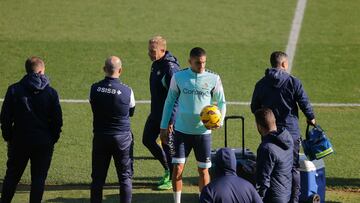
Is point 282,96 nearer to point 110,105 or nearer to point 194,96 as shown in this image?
point 194,96

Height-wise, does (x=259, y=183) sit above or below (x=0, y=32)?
below

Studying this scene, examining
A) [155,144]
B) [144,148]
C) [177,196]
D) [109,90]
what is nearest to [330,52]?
[144,148]

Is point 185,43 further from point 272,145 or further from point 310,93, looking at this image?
point 272,145

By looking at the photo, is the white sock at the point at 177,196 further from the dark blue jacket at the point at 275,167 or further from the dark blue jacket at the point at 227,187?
the dark blue jacket at the point at 227,187

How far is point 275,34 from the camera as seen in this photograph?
2009cm

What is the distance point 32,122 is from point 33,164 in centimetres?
55

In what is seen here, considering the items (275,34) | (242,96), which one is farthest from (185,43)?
(242,96)

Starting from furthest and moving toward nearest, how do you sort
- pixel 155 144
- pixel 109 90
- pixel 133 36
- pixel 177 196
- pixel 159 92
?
pixel 133 36, pixel 155 144, pixel 159 92, pixel 177 196, pixel 109 90

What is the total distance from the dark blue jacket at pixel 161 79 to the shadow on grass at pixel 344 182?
2.71 meters

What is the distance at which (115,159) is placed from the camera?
10.3 m

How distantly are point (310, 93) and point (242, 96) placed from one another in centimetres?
140

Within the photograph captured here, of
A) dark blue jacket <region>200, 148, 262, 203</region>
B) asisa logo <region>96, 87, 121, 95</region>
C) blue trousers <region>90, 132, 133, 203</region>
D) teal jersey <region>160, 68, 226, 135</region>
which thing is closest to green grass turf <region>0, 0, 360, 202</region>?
blue trousers <region>90, 132, 133, 203</region>

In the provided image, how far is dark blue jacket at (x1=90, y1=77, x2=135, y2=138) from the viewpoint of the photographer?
10109 mm

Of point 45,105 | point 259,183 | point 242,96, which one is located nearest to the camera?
point 259,183
